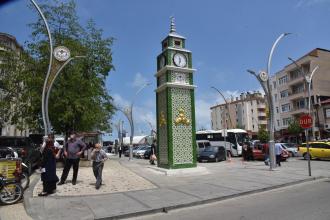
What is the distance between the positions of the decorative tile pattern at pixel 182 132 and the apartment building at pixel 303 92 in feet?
137

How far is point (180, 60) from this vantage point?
61.7ft

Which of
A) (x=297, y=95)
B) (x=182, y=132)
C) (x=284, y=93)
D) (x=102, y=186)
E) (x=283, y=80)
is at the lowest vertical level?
(x=102, y=186)

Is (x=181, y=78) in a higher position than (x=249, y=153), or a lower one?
higher

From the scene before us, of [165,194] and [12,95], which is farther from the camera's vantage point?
[12,95]

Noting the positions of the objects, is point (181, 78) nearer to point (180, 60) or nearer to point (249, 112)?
point (180, 60)

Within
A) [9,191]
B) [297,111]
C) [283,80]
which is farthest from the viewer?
[283,80]

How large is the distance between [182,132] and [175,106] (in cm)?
132

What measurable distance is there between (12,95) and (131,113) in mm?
14438

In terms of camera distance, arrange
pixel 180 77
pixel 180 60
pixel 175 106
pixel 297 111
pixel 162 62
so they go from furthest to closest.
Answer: pixel 297 111
pixel 162 62
pixel 180 60
pixel 180 77
pixel 175 106

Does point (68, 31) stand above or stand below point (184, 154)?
above

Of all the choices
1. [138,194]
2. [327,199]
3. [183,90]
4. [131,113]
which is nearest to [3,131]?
[131,113]

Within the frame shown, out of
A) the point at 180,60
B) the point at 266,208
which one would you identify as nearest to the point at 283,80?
the point at 180,60

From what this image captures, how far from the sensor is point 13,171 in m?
11.6

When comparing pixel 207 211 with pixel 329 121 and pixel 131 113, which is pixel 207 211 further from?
pixel 329 121
